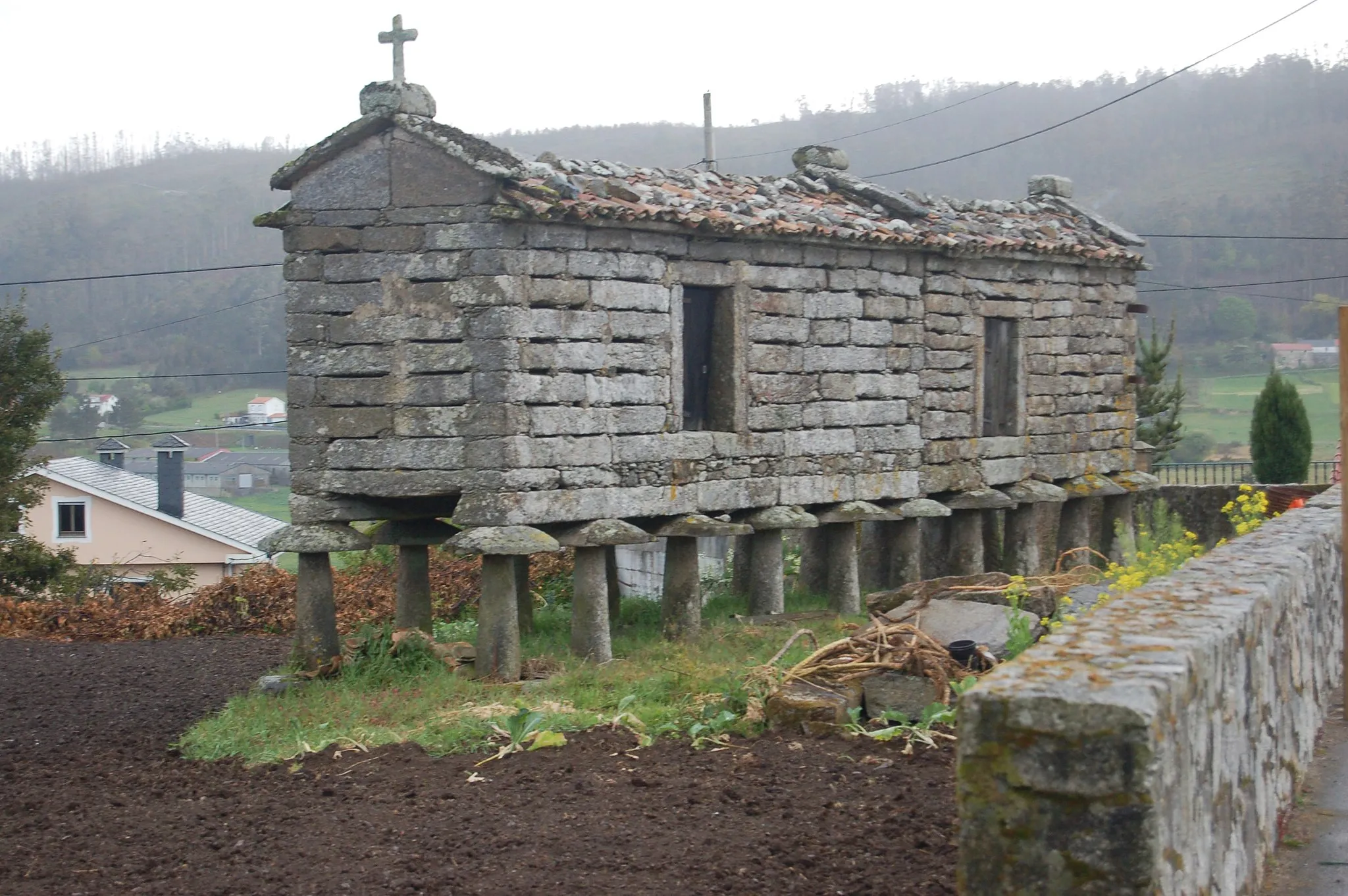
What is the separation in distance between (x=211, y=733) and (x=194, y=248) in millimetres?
63042

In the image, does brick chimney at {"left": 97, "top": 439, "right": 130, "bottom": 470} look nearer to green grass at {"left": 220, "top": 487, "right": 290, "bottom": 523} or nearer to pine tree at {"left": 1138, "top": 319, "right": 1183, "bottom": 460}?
green grass at {"left": 220, "top": 487, "right": 290, "bottom": 523}

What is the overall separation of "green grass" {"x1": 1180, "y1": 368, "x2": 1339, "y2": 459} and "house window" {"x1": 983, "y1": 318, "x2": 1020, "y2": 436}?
3520cm

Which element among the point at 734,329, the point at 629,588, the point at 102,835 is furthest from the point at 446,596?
the point at 102,835

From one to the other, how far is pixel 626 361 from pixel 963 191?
64.7m

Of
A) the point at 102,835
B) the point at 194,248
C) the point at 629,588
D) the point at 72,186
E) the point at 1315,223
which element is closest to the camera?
the point at 102,835

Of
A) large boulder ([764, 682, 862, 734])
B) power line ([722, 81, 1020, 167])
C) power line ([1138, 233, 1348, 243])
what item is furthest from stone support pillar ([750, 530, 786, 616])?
power line ([722, 81, 1020, 167])

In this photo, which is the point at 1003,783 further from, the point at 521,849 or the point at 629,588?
the point at 629,588

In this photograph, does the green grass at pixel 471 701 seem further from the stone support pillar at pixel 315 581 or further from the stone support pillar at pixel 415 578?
the stone support pillar at pixel 415 578

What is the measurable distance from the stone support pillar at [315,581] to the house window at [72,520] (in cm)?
2073

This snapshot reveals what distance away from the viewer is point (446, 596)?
1565 cm

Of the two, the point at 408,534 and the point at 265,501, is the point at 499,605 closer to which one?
the point at 408,534

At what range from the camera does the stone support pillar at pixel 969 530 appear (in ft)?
45.2

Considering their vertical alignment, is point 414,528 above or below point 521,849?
above

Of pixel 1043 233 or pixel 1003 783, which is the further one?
pixel 1043 233
